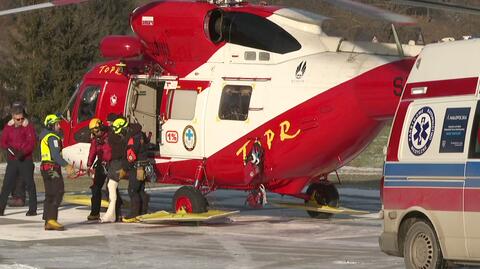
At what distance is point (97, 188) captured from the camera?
19.6 m

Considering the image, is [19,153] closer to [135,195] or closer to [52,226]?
[135,195]

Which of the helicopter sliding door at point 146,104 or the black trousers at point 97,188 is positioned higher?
the helicopter sliding door at point 146,104

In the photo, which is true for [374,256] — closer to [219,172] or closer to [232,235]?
[232,235]

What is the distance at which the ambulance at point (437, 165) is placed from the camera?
11.7 meters

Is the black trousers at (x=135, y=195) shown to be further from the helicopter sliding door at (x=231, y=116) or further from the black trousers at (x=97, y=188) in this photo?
the helicopter sliding door at (x=231, y=116)

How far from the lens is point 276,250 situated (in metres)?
15.5

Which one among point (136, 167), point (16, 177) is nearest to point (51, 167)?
point (136, 167)

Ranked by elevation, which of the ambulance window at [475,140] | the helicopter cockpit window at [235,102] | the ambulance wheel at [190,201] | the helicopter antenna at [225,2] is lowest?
the ambulance wheel at [190,201]

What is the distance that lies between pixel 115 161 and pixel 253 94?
2.48m

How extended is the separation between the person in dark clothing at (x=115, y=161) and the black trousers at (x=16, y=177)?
1.88 m

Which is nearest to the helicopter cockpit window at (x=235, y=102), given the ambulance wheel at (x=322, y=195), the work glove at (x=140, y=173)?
the work glove at (x=140, y=173)

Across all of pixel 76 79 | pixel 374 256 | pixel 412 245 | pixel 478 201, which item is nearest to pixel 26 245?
pixel 374 256

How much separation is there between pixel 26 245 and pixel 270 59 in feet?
16.8

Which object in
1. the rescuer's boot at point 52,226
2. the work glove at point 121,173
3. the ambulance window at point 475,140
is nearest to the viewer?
the ambulance window at point 475,140
